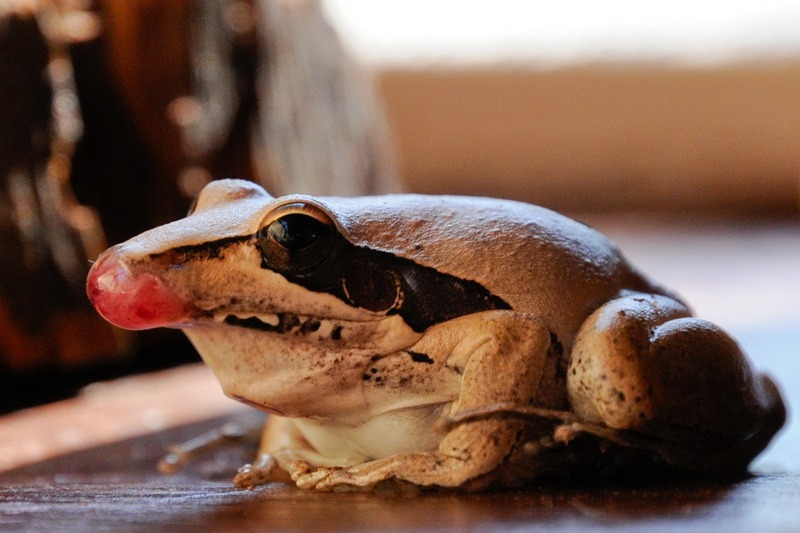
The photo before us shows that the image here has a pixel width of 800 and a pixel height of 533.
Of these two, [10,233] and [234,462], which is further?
[10,233]

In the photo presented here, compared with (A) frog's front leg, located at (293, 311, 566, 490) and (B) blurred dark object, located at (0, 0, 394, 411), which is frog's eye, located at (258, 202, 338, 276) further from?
(B) blurred dark object, located at (0, 0, 394, 411)

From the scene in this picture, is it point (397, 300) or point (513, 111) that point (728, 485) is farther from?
point (513, 111)

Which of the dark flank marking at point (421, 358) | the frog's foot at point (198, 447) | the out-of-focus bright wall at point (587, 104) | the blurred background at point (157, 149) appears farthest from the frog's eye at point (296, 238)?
the out-of-focus bright wall at point (587, 104)

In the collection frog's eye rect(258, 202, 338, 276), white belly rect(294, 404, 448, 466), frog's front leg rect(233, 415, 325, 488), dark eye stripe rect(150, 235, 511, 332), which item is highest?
frog's eye rect(258, 202, 338, 276)

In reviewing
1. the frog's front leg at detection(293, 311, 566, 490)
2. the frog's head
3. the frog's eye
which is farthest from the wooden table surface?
the frog's eye

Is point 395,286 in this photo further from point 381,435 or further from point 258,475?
point 258,475

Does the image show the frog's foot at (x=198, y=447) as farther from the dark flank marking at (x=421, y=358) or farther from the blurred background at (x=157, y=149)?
the blurred background at (x=157, y=149)

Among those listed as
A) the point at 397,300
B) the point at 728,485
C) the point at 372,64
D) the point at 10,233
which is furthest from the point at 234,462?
the point at 372,64
